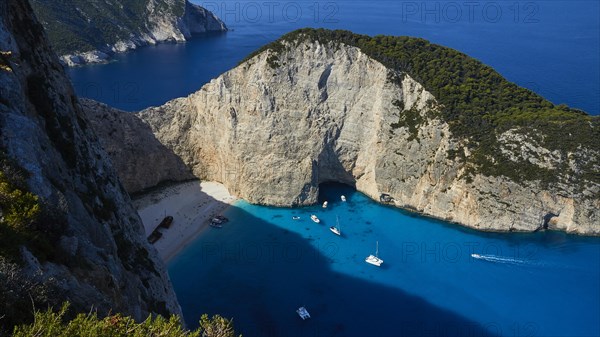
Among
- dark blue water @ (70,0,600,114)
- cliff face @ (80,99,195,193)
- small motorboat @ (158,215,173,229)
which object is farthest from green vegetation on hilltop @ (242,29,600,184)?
dark blue water @ (70,0,600,114)

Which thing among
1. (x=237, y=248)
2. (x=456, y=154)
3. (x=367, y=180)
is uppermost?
(x=456, y=154)

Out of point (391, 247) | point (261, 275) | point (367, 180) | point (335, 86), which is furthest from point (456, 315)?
point (335, 86)

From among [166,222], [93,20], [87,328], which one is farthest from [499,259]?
[93,20]

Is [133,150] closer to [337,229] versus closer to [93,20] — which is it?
[337,229]

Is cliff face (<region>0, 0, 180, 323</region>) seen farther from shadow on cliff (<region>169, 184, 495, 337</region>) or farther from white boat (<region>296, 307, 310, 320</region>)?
white boat (<region>296, 307, 310, 320</region>)

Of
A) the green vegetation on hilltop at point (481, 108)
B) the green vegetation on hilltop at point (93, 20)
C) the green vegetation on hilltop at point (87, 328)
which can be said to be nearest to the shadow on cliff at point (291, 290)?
the green vegetation on hilltop at point (481, 108)

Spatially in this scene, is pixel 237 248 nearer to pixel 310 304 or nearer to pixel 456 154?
pixel 310 304
